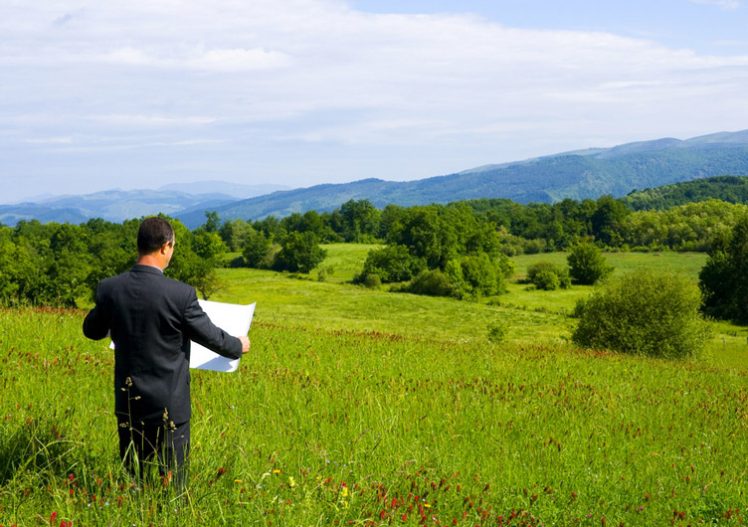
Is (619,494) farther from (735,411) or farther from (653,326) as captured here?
(653,326)

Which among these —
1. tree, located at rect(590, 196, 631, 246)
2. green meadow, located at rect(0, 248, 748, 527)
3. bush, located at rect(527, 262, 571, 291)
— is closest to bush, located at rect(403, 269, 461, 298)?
bush, located at rect(527, 262, 571, 291)

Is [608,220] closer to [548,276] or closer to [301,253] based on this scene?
[548,276]

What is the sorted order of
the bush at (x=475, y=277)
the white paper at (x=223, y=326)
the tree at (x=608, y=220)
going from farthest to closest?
the tree at (x=608, y=220) < the bush at (x=475, y=277) < the white paper at (x=223, y=326)

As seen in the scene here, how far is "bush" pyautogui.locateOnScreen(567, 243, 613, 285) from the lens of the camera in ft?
356

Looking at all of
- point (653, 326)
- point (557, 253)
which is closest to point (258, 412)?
point (653, 326)

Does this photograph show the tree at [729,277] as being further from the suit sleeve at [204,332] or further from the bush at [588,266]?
the suit sleeve at [204,332]

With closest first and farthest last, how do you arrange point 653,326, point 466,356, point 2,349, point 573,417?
point 573,417 → point 2,349 → point 466,356 → point 653,326

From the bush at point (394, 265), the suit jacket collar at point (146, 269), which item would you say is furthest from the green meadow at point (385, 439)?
the bush at point (394, 265)

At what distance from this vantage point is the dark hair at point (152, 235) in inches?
179

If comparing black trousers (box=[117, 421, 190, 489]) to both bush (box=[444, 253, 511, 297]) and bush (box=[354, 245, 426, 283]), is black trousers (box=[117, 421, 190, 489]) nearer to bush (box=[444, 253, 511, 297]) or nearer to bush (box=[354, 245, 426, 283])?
bush (box=[444, 253, 511, 297])

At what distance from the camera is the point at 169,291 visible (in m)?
4.55

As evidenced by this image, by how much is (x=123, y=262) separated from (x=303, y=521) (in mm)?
79660

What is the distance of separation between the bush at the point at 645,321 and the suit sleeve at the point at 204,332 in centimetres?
3158

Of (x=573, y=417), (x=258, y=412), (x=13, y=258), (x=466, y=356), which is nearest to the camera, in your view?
(x=258, y=412)
